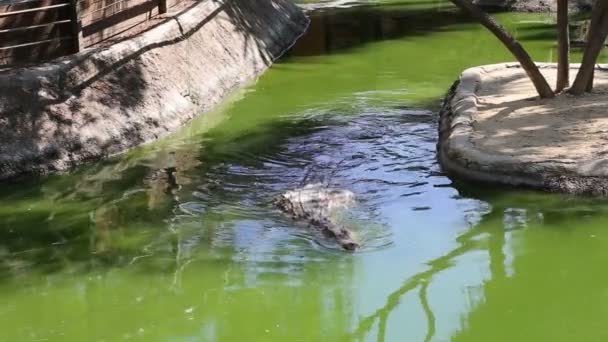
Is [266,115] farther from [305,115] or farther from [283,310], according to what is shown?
[283,310]

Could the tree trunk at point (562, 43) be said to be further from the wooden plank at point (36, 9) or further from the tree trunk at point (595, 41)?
the wooden plank at point (36, 9)

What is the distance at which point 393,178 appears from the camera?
852 cm

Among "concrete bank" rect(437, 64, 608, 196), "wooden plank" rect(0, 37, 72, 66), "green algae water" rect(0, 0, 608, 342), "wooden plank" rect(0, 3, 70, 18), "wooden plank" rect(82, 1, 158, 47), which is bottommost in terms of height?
"green algae water" rect(0, 0, 608, 342)

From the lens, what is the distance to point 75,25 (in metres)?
10.3

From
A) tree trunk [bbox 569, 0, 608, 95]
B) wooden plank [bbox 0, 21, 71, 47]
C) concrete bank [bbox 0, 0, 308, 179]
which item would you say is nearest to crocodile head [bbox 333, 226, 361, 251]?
concrete bank [bbox 0, 0, 308, 179]

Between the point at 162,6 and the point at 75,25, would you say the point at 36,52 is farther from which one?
the point at 162,6

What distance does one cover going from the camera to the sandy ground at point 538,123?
26.7 ft

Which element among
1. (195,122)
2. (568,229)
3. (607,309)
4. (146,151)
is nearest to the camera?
(607,309)

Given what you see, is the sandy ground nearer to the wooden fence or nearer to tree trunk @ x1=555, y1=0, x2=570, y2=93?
tree trunk @ x1=555, y1=0, x2=570, y2=93

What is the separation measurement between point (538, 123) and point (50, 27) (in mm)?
5550

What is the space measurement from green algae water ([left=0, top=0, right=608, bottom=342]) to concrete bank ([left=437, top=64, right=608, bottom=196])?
0.19m

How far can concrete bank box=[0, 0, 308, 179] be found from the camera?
902cm

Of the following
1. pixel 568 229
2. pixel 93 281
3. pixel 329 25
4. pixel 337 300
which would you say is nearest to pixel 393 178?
pixel 568 229

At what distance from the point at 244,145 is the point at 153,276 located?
3.48m
